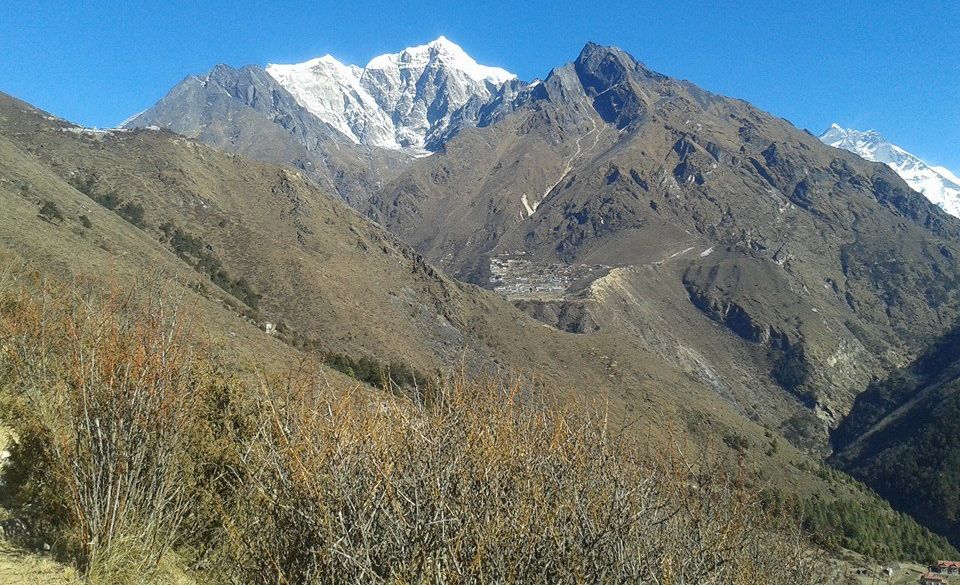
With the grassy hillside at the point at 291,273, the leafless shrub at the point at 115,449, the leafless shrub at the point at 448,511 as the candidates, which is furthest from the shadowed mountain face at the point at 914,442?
the leafless shrub at the point at 115,449

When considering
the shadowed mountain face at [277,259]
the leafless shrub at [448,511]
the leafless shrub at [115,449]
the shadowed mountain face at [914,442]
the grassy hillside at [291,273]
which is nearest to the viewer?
the leafless shrub at [448,511]

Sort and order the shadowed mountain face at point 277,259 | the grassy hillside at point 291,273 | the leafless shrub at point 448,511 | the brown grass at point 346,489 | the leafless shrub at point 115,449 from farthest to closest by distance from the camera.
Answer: the shadowed mountain face at point 277,259, the grassy hillside at point 291,273, the leafless shrub at point 115,449, the brown grass at point 346,489, the leafless shrub at point 448,511

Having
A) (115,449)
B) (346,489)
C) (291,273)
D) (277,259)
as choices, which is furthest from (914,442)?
(115,449)

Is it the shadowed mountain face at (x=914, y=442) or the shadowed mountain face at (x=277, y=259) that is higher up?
the shadowed mountain face at (x=914, y=442)

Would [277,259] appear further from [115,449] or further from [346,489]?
[346,489]

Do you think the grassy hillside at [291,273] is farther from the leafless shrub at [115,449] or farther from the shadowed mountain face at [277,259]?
the leafless shrub at [115,449]

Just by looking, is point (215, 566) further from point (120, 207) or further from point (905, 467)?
point (905, 467)

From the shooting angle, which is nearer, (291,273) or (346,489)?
(346,489)

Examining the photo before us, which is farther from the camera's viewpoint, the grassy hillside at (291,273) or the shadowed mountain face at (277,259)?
the shadowed mountain face at (277,259)

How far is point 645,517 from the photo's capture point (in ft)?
23.8

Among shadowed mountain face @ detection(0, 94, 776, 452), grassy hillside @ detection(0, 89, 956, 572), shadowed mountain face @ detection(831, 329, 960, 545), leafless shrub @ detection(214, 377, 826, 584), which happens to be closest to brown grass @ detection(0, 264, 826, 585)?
leafless shrub @ detection(214, 377, 826, 584)

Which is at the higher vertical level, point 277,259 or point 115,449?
point 277,259

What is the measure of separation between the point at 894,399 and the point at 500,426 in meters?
184

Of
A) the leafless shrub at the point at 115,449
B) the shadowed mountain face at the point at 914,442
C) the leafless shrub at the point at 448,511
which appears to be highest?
the shadowed mountain face at the point at 914,442
